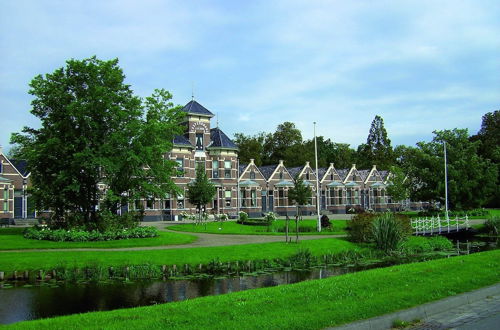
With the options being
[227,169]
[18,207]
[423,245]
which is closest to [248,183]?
[227,169]

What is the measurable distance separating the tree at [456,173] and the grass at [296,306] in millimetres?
44063

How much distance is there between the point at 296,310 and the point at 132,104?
23555 mm

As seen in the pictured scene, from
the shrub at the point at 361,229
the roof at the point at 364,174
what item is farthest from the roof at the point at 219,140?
the shrub at the point at 361,229

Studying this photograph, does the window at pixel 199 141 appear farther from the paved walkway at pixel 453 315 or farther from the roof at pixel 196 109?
the paved walkway at pixel 453 315

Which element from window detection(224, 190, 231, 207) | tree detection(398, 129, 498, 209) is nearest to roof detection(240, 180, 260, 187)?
window detection(224, 190, 231, 207)

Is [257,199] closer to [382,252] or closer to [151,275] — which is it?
[382,252]

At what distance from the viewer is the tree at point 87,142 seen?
28.6 m

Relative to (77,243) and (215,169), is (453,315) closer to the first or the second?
(77,243)

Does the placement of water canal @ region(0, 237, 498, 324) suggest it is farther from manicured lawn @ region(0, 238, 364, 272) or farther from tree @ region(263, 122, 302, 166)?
tree @ region(263, 122, 302, 166)

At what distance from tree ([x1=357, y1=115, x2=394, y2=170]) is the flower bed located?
80.8 metres

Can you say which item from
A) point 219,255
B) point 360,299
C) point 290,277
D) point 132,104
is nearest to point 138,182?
point 132,104

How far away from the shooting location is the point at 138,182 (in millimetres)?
30516

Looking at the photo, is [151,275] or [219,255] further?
[219,255]

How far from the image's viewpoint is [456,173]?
55.0 metres
